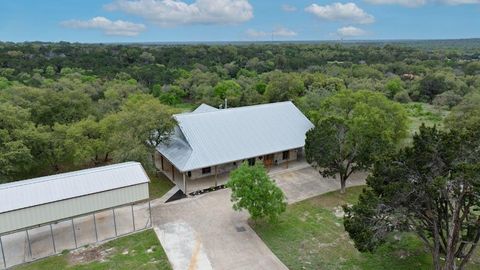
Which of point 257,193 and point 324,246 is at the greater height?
point 257,193

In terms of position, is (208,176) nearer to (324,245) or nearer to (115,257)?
(115,257)

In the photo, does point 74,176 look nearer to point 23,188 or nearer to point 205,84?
point 23,188

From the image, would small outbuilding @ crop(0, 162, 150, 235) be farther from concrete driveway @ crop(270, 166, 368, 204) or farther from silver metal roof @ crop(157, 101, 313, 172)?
concrete driveway @ crop(270, 166, 368, 204)

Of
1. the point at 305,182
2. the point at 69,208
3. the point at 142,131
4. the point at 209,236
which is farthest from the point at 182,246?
the point at 305,182

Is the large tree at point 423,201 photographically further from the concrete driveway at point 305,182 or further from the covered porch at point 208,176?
the covered porch at point 208,176

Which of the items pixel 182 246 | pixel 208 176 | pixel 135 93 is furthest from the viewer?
pixel 135 93

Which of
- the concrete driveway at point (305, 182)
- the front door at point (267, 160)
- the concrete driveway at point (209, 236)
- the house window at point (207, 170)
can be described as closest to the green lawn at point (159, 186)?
the concrete driveway at point (209, 236)
